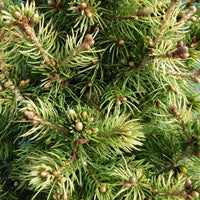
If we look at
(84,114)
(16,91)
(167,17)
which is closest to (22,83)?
(16,91)

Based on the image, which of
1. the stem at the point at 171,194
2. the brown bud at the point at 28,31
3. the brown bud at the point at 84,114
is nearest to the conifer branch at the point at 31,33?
the brown bud at the point at 28,31

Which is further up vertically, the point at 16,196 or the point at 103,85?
the point at 103,85

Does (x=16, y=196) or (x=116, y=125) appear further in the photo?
(x=16, y=196)

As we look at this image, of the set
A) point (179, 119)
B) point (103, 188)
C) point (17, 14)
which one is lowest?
point (103, 188)

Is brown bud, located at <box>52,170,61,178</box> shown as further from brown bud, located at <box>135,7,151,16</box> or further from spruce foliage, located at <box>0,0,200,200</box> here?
brown bud, located at <box>135,7,151,16</box>

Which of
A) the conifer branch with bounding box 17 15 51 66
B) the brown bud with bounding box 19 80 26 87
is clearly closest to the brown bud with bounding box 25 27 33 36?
the conifer branch with bounding box 17 15 51 66

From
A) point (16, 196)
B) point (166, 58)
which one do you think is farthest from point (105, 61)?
point (16, 196)

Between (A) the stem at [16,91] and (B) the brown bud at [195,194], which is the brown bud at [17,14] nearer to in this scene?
→ (A) the stem at [16,91]

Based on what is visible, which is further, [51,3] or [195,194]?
[51,3]

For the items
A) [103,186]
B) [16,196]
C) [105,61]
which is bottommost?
[16,196]

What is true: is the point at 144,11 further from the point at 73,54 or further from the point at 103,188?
the point at 103,188

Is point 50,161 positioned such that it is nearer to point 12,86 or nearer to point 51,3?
point 12,86
